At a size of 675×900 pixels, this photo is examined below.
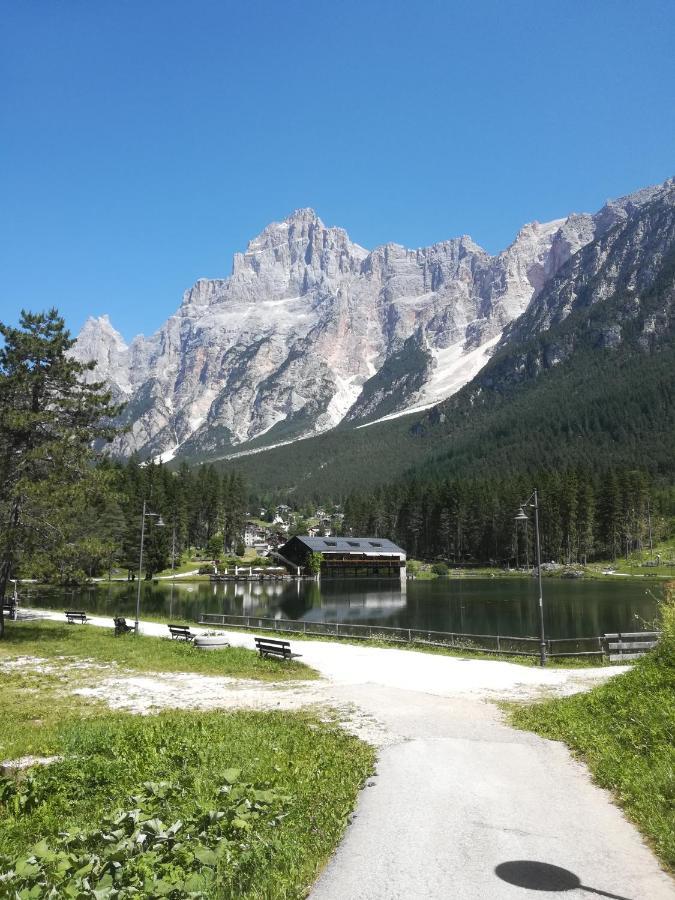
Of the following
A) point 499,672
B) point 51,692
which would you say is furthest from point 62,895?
point 499,672

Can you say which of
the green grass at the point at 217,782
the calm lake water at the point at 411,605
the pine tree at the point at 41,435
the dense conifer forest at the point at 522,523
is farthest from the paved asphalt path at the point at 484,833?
the dense conifer forest at the point at 522,523

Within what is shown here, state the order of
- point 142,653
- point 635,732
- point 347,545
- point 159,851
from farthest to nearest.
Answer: point 347,545, point 142,653, point 635,732, point 159,851

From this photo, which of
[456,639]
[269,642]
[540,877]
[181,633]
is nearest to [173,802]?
[540,877]

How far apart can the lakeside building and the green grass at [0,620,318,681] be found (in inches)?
3890

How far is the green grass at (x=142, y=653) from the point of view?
23.6 metres

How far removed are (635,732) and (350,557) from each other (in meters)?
125

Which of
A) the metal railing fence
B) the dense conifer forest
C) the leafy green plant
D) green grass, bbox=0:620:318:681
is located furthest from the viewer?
the dense conifer forest

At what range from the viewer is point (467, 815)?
8.39 m

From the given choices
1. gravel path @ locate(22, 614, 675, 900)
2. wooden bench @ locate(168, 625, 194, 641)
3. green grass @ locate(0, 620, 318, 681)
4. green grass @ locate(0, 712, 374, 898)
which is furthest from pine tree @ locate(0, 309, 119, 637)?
green grass @ locate(0, 712, 374, 898)

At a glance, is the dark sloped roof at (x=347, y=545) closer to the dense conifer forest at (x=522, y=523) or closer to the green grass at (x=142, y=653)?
the dense conifer forest at (x=522, y=523)

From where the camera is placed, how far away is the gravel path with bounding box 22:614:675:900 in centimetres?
650

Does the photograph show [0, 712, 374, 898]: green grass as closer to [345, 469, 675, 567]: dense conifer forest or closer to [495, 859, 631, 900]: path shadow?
[495, 859, 631, 900]: path shadow

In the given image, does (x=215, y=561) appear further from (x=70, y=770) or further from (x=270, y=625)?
(x=70, y=770)

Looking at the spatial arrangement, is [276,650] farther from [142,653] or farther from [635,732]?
[635,732]
